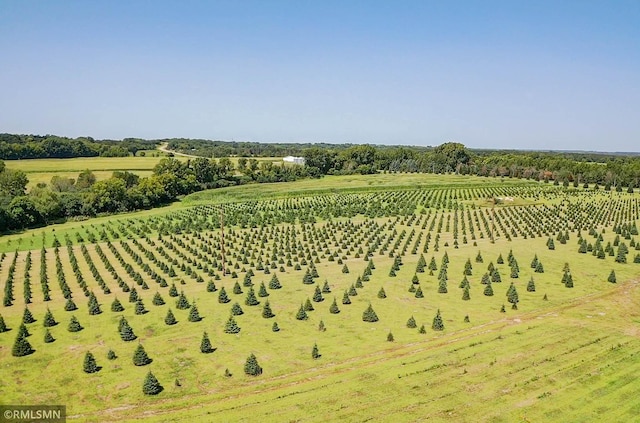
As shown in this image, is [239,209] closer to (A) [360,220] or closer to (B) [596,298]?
(A) [360,220]

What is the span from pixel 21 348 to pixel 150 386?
13135 millimetres

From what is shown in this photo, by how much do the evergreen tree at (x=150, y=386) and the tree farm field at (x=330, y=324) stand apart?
0.30 m

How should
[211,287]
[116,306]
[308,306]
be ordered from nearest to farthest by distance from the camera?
[308,306] → [116,306] → [211,287]

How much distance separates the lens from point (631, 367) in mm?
32531

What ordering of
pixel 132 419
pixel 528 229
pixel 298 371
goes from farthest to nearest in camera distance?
1. pixel 528 229
2. pixel 298 371
3. pixel 132 419

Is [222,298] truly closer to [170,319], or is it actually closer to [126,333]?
[170,319]

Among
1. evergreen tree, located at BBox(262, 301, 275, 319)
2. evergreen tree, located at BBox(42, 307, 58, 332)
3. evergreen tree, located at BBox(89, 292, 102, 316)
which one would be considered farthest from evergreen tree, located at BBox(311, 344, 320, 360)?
evergreen tree, located at BBox(42, 307, 58, 332)

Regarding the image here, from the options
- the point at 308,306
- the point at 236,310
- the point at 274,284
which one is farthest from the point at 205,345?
the point at 274,284

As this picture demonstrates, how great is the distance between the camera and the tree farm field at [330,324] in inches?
1118

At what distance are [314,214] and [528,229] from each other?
43.3 metres

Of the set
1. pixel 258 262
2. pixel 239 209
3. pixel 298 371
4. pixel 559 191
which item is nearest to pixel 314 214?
pixel 239 209

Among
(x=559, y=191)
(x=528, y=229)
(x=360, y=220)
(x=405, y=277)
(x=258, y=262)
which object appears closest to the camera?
(x=405, y=277)

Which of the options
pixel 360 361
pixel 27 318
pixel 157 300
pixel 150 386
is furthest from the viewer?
pixel 157 300

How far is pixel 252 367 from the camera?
31.6m
